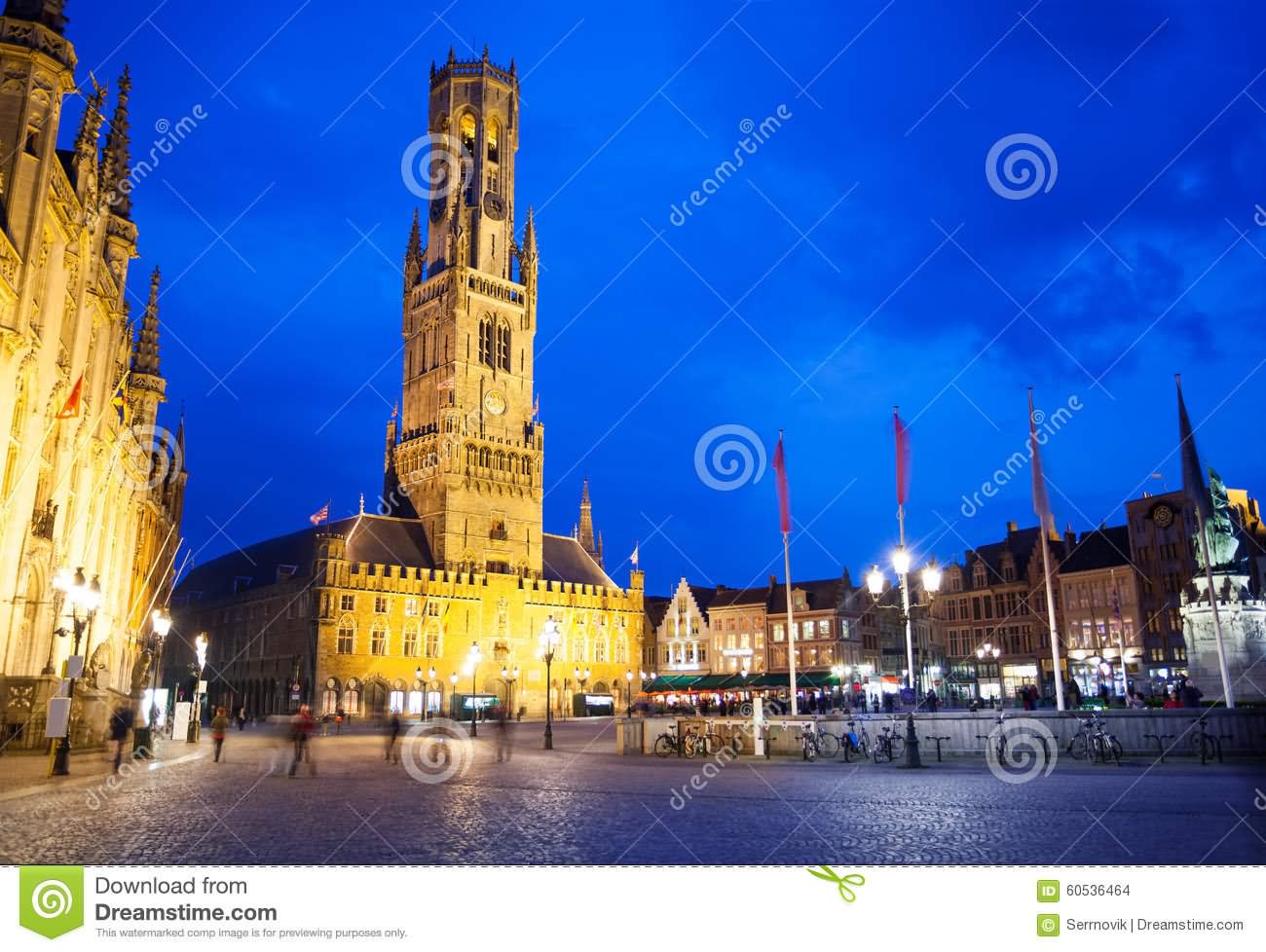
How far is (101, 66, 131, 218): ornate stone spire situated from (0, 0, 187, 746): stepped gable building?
0.26ft

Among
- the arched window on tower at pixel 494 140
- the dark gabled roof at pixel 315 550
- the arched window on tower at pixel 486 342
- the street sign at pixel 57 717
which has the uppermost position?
the arched window on tower at pixel 494 140

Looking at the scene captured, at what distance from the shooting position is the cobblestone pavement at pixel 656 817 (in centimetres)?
975

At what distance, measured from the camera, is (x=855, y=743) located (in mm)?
25672

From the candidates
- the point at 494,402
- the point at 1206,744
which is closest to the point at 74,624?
the point at 1206,744

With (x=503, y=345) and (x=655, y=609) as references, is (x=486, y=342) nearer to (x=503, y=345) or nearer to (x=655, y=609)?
(x=503, y=345)

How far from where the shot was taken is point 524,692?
3083 inches

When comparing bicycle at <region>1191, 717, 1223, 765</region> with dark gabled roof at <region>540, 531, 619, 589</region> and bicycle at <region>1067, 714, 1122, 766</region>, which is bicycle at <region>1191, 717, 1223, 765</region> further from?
dark gabled roof at <region>540, 531, 619, 589</region>

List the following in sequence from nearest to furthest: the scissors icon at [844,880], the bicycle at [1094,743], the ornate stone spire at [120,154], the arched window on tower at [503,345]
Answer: the scissors icon at [844,880], the bicycle at [1094,743], the ornate stone spire at [120,154], the arched window on tower at [503,345]

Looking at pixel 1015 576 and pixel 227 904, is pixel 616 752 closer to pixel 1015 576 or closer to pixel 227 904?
pixel 227 904

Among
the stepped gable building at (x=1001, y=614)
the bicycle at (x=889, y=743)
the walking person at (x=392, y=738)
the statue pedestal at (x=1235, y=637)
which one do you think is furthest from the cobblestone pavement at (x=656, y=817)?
the stepped gable building at (x=1001, y=614)

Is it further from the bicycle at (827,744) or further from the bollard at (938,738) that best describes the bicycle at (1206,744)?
the bicycle at (827,744)

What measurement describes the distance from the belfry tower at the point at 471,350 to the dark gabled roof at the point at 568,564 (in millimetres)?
5370

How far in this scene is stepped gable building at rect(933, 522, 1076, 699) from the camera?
76.2m

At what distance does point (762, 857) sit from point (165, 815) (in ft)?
29.6
